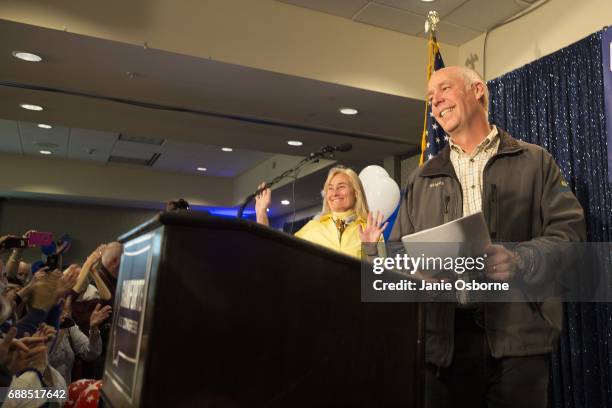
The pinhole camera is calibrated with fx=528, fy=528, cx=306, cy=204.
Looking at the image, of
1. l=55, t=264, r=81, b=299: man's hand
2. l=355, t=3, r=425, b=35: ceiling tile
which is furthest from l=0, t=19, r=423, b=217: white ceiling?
l=55, t=264, r=81, b=299: man's hand

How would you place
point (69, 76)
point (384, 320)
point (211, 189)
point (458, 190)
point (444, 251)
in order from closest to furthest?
point (384, 320)
point (444, 251)
point (458, 190)
point (69, 76)
point (211, 189)

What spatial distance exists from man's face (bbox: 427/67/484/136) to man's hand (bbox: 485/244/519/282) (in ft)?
1.84

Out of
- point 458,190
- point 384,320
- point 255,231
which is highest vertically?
point 458,190

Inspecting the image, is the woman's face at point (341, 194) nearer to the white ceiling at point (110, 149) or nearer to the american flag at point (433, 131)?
the american flag at point (433, 131)

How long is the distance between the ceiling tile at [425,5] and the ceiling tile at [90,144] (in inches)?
204

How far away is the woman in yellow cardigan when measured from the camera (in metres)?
2.71

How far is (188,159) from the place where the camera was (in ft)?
29.4

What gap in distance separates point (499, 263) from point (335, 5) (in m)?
3.05

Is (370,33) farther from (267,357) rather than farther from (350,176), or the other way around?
(267,357)

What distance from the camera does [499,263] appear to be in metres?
1.26

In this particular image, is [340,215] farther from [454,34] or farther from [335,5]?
[454,34]

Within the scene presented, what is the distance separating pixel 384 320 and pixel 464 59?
3.71 metres

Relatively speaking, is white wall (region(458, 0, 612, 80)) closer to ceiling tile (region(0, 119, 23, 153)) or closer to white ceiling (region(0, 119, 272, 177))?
white ceiling (region(0, 119, 272, 177))

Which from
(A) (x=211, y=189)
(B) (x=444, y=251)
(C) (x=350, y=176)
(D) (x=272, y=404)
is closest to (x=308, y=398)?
(D) (x=272, y=404)
